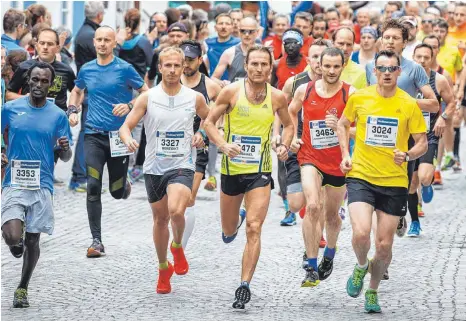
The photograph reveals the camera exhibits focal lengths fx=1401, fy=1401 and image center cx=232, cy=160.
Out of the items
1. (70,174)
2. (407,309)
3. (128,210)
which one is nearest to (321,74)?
(407,309)

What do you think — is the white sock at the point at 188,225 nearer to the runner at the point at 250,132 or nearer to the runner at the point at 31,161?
the runner at the point at 250,132

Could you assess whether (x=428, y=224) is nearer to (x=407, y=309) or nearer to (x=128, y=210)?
(x=128, y=210)

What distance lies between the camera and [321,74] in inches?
488

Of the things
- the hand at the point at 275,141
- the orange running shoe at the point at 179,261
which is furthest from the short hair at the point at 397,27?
the orange running shoe at the point at 179,261

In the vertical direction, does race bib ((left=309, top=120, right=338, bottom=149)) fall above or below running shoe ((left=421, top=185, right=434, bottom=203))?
above

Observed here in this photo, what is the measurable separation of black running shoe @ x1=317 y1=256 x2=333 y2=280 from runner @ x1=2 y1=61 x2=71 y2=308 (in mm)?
2250

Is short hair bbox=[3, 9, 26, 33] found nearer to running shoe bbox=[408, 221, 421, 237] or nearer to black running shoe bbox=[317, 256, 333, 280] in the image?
running shoe bbox=[408, 221, 421, 237]

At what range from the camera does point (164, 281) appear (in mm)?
10922

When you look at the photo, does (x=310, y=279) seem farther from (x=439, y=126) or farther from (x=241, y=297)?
(x=439, y=126)

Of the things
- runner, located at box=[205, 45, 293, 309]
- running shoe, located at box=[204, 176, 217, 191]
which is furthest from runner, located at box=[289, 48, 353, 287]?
running shoe, located at box=[204, 176, 217, 191]

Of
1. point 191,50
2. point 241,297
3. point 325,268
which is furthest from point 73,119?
point 241,297

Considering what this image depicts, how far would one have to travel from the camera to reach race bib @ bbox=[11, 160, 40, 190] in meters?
10.5

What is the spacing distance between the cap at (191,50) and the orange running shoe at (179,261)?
224cm

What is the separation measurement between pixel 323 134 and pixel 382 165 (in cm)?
121
